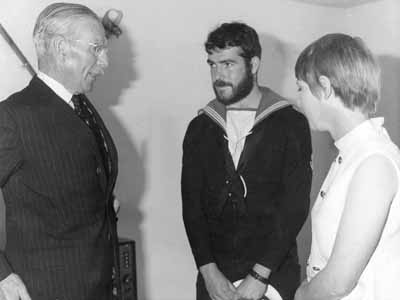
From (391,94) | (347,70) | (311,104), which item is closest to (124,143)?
(311,104)

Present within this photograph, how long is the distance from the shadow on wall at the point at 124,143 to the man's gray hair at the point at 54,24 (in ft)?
2.80

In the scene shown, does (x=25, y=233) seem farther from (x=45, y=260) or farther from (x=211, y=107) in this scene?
(x=211, y=107)

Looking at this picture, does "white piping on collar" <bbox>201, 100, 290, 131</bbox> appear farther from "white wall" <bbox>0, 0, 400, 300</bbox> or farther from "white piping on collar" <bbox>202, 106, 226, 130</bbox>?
"white wall" <bbox>0, 0, 400, 300</bbox>

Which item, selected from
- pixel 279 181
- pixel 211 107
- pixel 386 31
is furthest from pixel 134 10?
pixel 386 31

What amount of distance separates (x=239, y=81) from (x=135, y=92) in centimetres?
64

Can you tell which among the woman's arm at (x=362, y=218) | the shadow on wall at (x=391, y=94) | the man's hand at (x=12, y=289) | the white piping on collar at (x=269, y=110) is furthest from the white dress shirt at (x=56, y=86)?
the shadow on wall at (x=391, y=94)

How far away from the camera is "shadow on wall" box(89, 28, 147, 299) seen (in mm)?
2508

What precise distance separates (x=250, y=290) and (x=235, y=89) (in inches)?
31.5

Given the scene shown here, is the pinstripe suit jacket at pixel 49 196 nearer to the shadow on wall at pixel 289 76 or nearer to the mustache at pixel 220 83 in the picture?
the mustache at pixel 220 83

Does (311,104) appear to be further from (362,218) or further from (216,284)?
(216,284)

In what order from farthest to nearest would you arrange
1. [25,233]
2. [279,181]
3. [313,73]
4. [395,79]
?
[395,79] → [279,181] → [25,233] → [313,73]

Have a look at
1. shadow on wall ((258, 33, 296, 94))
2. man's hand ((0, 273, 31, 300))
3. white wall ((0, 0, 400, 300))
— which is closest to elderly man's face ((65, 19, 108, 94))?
man's hand ((0, 273, 31, 300))

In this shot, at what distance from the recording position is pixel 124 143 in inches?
101

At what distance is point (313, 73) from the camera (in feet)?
4.34
